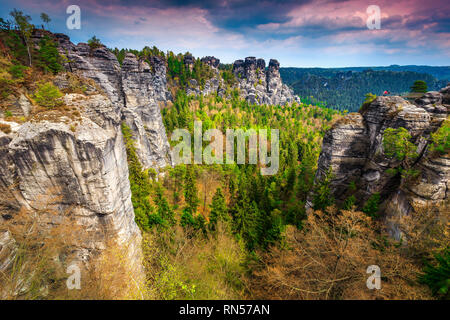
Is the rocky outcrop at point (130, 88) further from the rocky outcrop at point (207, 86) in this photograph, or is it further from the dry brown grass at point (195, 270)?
the rocky outcrop at point (207, 86)

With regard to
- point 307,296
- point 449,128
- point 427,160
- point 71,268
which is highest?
point 449,128

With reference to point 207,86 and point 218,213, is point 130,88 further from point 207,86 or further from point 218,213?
point 207,86

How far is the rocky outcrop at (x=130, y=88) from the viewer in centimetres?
3338

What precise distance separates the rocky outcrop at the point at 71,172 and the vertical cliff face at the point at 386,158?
2577 cm

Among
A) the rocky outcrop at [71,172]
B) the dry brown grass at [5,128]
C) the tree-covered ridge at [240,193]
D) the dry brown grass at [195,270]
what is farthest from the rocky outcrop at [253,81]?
the dry brown grass at [5,128]

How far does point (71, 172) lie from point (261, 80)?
513 ft

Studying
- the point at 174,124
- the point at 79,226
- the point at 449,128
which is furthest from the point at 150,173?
the point at 449,128

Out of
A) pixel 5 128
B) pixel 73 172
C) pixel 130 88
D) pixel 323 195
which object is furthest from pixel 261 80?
pixel 5 128

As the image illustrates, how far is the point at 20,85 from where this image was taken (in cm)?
1600

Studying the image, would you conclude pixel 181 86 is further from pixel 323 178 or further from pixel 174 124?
pixel 323 178

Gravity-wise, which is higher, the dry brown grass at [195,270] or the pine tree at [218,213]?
the pine tree at [218,213]

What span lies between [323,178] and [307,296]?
17.9 meters

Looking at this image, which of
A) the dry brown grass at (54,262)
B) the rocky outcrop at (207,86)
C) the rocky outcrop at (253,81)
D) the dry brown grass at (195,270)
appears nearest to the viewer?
the dry brown grass at (54,262)
